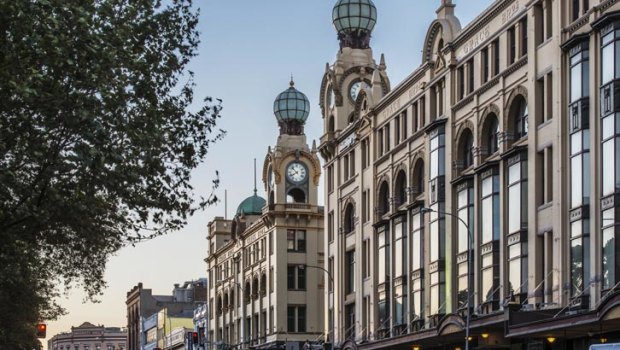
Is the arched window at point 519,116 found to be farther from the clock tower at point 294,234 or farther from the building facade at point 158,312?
the building facade at point 158,312

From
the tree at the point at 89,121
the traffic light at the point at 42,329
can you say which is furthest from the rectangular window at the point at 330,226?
the tree at the point at 89,121

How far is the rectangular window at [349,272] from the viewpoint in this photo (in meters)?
81.1

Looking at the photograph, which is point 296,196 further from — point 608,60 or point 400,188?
point 608,60

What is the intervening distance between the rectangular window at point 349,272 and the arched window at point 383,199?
7.22 m

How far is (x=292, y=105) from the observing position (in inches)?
4259

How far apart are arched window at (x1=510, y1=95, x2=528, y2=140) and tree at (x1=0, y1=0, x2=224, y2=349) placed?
886 inches

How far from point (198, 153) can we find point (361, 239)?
145 feet

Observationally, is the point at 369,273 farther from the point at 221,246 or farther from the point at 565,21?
the point at 221,246

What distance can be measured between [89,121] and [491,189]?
29.3m

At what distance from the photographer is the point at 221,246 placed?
5037 inches

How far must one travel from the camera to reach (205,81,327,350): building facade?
103 meters

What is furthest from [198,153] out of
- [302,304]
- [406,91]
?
[302,304]

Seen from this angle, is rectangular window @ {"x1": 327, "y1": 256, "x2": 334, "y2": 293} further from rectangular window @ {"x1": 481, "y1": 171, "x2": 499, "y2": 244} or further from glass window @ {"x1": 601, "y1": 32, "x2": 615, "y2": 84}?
glass window @ {"x1": 601, "y1": 32, "x2": 615, "y2": 84}

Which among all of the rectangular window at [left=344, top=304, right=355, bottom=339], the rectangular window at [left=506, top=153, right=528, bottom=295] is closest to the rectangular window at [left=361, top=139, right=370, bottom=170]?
the rectangular window at [left=344, top=304, right=355, bottom=339]
